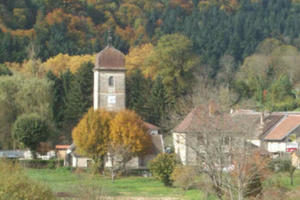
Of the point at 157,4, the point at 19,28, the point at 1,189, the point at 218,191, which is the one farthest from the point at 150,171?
the point at 157,4

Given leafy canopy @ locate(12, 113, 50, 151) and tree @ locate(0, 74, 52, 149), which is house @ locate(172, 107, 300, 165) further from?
tree @ locate(0, 74, 52, 149)

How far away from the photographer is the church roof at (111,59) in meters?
57.9

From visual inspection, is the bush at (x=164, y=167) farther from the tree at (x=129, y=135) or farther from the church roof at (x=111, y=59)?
the church roof at (x=111, y=59)

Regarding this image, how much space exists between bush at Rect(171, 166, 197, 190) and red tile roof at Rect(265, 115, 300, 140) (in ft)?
41.2

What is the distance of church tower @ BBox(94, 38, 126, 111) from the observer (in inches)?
2272

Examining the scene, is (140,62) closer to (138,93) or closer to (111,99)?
(138,93)

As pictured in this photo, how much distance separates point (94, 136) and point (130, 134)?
2.83 m

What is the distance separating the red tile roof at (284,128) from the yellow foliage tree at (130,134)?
33.2ft

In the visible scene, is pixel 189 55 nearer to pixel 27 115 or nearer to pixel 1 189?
pixel 27 115

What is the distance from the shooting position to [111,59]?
190ft

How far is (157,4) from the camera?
121625mm

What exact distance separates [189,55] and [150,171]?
30.8 m

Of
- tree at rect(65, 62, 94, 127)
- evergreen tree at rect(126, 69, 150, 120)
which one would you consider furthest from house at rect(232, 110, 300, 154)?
tree at rect(65, 62, 94, 127)

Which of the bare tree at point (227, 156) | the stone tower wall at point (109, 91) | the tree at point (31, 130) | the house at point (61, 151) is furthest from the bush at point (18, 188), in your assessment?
the house at point (61, 151)
